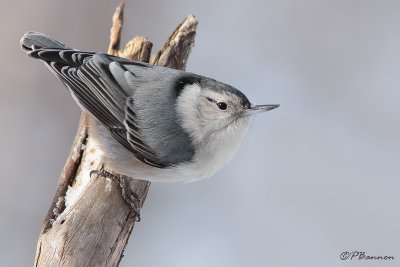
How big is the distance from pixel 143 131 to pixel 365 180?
1.77m

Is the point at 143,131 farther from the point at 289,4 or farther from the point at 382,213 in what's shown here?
the point at 289,4

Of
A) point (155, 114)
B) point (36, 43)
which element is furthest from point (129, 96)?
point (36, 43)

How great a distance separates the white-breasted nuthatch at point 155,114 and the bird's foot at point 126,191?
5 cm

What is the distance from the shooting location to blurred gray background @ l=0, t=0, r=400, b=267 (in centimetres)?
337

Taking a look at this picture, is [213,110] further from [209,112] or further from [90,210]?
[90,210]

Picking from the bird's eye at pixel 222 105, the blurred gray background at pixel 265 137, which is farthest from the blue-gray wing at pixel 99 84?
the blurred gray background at pixel 265 137

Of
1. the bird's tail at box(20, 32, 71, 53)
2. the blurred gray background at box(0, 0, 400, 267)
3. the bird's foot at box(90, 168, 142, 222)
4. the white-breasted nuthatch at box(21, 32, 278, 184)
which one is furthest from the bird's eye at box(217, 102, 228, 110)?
the blurred gray background at box(0, 0, 400, 267)

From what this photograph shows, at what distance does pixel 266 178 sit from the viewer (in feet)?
11.8

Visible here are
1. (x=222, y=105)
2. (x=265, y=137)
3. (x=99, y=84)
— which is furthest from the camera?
(x=265, y=137)

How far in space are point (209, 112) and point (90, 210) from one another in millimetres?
523

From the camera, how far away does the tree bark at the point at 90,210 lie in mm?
2027

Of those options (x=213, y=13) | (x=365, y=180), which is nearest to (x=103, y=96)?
(x=365, y=180)

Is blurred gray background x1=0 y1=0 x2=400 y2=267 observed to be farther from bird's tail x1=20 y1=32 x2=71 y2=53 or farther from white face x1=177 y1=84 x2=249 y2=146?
white face x1=177 y1=84 x2=249 y2=146

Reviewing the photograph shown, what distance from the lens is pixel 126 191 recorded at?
7.78 feet
